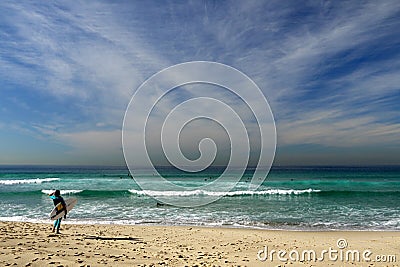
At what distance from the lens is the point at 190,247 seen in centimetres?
888

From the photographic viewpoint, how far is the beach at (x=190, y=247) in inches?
274

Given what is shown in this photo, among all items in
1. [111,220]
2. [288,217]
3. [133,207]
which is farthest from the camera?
[133,207]

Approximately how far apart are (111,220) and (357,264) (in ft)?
37.9

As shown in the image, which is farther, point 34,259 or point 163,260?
point 163,260

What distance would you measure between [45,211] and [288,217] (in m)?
14.5

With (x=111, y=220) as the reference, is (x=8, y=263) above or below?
above

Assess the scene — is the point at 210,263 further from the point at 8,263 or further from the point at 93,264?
the point at 8,263

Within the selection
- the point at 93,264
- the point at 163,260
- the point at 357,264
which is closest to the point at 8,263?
the point at 93,264

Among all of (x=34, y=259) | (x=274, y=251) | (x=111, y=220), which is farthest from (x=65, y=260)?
(x=111, y=220)

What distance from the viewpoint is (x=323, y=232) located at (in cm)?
1210

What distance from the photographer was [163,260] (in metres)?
7.11

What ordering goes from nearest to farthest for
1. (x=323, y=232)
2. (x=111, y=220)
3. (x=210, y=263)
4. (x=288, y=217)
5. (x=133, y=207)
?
(x=210, y=263)
(x=323, y=232)
(x=111, y=220)
(x=288, y=217)
(x=133, y=207)

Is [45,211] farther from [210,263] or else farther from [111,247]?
[210,263]

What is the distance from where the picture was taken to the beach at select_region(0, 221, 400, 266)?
6.95 meters
